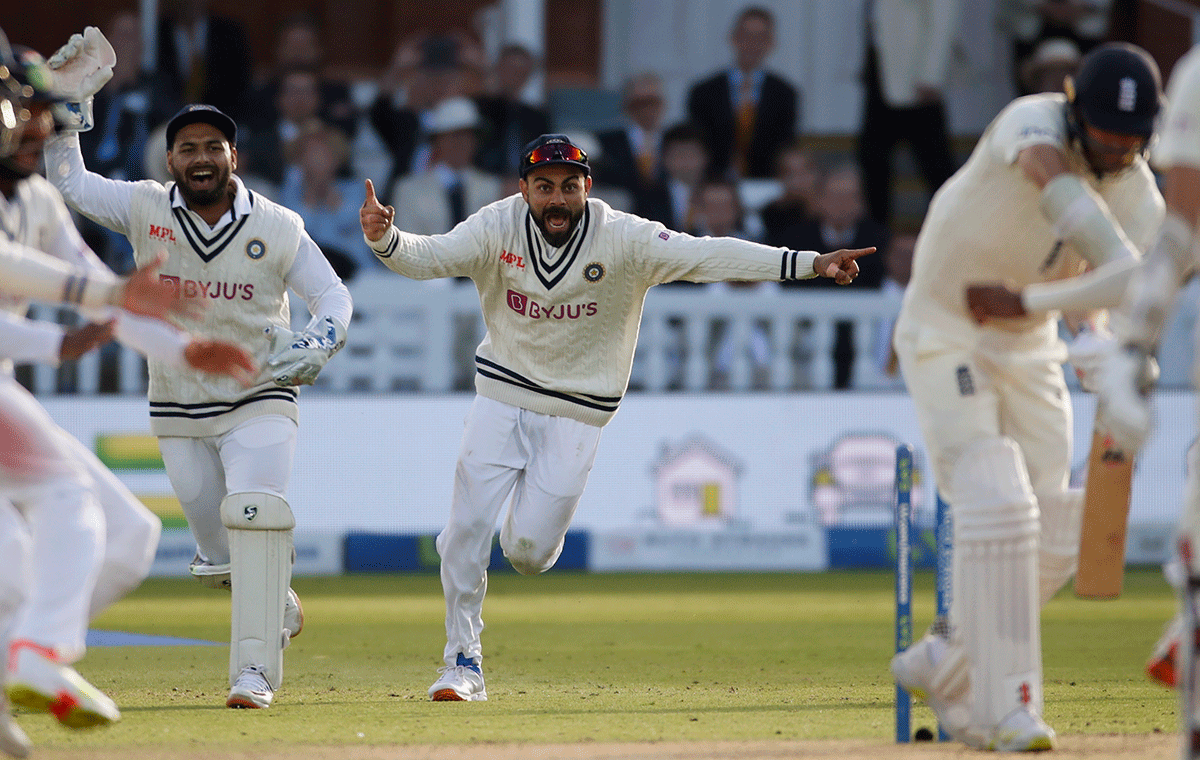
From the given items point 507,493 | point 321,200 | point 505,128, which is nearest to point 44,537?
point 507,493

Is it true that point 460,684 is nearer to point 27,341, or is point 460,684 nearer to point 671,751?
point 671,751

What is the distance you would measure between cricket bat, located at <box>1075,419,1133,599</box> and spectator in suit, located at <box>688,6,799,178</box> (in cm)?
→ 870

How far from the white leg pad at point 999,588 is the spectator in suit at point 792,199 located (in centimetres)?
760

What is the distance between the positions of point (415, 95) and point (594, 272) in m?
7.47

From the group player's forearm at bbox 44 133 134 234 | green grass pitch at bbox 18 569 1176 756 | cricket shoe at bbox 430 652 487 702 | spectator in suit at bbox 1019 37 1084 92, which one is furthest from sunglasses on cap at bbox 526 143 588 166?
spectator in suit at bbox 1019 37 1084 92

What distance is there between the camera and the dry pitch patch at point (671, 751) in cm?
479

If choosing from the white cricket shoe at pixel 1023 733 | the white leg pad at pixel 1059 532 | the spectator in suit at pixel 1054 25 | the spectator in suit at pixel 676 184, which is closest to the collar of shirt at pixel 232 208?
the white leg pad at pixel 1059 532

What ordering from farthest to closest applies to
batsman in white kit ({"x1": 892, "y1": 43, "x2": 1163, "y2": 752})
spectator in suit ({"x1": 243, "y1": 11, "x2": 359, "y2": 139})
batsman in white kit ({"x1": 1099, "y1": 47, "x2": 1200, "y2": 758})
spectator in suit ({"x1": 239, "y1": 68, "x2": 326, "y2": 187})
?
spectator in suit ({"x1": 243, "y1": 11, "x2": 359, "y2": 139}) < spectator in suit ({"x1": 239, "y1": 68, "x2": 326, "y2": 187}) < batsman in white kit ({"x1": 892, "y1": 43, "x2": 1163, "y2": 752}) < batsman in white kit ({"x1": 1099, "y1": 47, "x2": 1200, "y2": 758})

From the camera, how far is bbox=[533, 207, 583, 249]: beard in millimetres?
6523

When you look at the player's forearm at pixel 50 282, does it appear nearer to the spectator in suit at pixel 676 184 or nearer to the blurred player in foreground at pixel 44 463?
the blurred player in foreground at pixel 44 463

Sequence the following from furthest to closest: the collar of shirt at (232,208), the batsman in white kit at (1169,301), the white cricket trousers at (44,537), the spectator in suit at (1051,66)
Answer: the spectator in suit at (1051,66) → the collar of shirt at (232,208) → the white cricket trousers at (44,537) → the batsman in white kit at (1169,301)

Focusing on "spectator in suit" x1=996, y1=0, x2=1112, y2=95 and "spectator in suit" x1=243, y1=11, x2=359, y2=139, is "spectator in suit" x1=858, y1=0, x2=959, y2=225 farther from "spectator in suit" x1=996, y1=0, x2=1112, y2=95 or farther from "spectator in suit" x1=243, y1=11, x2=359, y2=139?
"spectator in suit" x1=243, y1=11, x2=359, y2=139

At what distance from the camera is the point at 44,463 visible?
460 cm

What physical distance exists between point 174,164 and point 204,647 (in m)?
2.43
